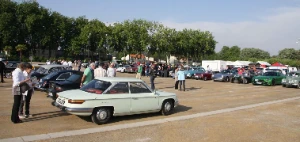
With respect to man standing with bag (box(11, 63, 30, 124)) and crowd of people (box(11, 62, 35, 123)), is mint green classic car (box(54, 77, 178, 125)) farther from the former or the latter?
man standing with bag (box(11, 63, 30, 124))

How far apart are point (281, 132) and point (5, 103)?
9806 millimetres

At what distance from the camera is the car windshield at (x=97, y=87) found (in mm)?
8125

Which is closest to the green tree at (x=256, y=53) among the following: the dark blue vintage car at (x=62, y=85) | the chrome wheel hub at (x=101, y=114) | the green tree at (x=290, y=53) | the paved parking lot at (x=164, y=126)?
the green tree at (x=290, y=53)

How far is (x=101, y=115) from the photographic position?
786 cm

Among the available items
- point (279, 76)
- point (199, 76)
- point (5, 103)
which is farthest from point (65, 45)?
point (5, 103)

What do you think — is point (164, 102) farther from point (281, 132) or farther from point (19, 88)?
point (19, 88)

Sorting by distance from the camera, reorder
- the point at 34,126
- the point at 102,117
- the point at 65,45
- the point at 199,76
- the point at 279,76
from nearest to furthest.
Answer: the point at 34,126 < the point at 102,117 < the point at 279,76 < the point at 199,76 < the point at 65,45

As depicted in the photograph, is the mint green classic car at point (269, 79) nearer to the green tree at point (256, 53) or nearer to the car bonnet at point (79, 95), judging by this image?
the car bonnet at point (79, 95)

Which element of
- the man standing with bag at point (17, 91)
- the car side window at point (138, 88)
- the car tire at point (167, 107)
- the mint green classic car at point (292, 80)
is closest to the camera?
the man standing with bag at point (17, 91)

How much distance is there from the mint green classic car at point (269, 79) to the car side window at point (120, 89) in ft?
62.3

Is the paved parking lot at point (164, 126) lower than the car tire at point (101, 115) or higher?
lower

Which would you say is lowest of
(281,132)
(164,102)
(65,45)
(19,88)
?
(281,132)

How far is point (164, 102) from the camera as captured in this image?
31.1 ft

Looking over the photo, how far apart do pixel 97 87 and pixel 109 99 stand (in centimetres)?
68
